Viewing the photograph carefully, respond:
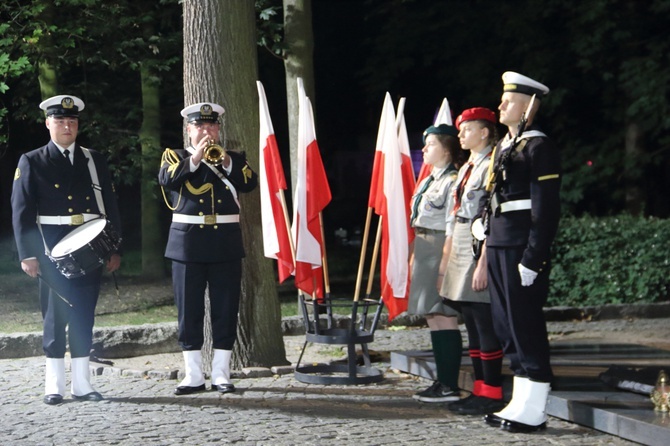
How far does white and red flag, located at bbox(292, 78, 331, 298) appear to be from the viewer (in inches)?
374

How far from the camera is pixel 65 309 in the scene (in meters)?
8.77

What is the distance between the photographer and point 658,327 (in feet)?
43.0

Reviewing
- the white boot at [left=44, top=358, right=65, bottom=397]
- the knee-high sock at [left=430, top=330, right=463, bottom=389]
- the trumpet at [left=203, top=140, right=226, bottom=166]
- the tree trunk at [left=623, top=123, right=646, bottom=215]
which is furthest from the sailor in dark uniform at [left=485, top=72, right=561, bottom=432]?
the tree trunk at [left=623, top=123, right=646, bottom=215]

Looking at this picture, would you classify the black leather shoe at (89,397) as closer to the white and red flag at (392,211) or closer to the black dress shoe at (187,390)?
the black dress shoe at (187,390)

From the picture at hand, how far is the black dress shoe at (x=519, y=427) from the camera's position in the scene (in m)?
7.47

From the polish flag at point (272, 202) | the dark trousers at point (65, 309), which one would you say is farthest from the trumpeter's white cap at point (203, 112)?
the dark trousers at point (65, 309)

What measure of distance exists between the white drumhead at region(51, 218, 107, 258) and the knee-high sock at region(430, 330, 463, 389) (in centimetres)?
262

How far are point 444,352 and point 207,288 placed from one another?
2133 mm

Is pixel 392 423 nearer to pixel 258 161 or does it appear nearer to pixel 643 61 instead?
pixel 258 161

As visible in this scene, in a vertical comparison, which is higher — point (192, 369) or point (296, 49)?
point (296, 49)

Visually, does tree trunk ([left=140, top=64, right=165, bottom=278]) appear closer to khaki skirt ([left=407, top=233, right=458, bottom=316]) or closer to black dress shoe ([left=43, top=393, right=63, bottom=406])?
black dress shoe ([left=43, top=393, right=63, bottom=406])

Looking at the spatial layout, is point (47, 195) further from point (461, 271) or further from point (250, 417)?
point (461, 271)

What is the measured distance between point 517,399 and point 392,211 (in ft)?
7.82

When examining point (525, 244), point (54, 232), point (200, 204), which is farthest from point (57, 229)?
point (525, 244)
